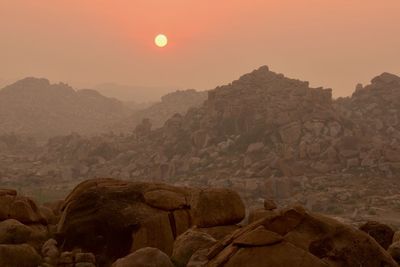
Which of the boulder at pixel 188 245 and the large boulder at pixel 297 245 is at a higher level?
the large boulder at pixel 297 245

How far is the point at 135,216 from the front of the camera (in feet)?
78.2

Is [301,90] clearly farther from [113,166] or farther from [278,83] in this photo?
[113,166]

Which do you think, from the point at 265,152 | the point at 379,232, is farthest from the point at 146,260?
the point at 265,152

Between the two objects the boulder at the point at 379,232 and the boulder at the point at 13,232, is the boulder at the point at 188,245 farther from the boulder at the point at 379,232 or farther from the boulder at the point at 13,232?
the boulder at the point at 13,232

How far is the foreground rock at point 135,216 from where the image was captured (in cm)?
2181

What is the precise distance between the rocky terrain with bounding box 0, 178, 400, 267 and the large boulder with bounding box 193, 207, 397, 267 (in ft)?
0.09

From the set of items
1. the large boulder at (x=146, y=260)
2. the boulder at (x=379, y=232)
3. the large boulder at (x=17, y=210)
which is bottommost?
the boulder at (x=379, y=232)

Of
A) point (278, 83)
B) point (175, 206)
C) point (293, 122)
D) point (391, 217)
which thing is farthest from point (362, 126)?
point (175, 206)

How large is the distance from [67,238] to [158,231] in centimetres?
436

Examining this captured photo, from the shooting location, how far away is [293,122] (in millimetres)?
109062

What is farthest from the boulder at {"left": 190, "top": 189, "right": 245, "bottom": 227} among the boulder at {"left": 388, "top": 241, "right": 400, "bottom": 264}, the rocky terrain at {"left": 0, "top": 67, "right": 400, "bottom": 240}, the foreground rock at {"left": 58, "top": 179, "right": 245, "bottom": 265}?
the rocky terrain at {"left": 0, "top": 67, "right": 400, "bottom": 240}

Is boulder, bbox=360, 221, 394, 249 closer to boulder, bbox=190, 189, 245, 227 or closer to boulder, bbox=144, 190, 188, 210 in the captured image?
boulder, bbox=190, 189, 245, 227

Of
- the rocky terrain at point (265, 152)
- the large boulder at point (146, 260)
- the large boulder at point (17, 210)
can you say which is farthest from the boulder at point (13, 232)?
the rocky terrain at point (265, 152)

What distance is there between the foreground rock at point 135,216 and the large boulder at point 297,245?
654 cm
